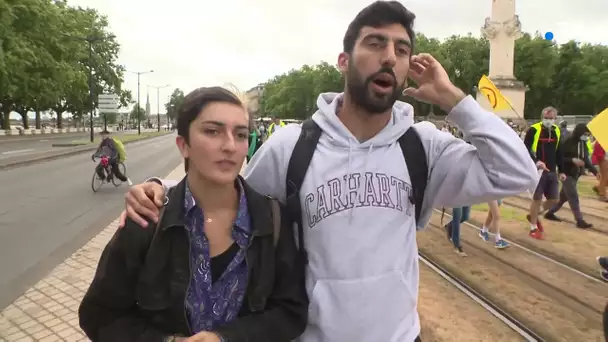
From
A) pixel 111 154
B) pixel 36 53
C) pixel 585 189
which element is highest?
pixel 36 53

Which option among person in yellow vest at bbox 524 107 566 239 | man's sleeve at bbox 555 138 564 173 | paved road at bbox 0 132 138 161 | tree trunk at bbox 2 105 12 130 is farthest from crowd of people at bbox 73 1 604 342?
tree trunk at bbox 2 105 12 130

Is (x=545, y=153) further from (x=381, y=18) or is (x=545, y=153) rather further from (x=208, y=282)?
(x=208, y=282)

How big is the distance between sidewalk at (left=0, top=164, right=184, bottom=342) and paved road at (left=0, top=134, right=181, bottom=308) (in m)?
0.19

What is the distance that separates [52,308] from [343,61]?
422 cm

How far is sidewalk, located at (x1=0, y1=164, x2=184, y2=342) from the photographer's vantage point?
4.32 m

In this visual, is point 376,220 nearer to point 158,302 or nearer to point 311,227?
point 311,227

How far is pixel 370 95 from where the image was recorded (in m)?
1.96

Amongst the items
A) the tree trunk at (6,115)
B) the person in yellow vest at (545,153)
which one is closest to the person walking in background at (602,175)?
the person in yellow vest at (545,153)

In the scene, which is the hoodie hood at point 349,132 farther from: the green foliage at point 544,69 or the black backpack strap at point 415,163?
the green foliage at point 544,69

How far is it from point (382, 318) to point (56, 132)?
6745 cm

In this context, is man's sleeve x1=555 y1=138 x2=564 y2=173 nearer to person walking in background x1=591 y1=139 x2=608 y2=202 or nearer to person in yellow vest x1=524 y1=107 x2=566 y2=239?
person in yellow vest x1=524 y1=107 x2=566 y2=239

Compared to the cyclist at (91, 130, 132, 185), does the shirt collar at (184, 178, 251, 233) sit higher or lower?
higher

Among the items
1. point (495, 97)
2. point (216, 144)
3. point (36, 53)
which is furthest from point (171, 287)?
point (36, 53)

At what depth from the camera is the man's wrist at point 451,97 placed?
204 centimetres
